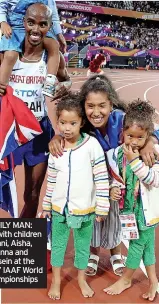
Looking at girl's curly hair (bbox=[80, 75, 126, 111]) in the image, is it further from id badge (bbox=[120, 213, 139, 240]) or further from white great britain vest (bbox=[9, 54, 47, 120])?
id badge (bbox=[120, 213, 139, 240])

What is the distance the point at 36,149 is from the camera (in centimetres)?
272

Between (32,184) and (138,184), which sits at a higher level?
(138,184)

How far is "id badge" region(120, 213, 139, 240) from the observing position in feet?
7.87

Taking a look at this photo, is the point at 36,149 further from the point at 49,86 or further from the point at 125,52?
the point at 125,52

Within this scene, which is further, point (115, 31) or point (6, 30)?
point (115, 31)

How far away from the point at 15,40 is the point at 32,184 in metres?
0.90

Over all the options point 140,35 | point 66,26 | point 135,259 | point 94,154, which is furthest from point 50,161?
point 140,35

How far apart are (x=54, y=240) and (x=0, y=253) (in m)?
0.32

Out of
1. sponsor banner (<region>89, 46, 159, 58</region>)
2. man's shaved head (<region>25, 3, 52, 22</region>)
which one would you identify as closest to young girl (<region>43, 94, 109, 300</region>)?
man's shaved head (<region>25, 3, 52, 22</region>)

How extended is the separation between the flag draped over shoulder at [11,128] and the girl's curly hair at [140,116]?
0.51m

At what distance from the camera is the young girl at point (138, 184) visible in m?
2.28

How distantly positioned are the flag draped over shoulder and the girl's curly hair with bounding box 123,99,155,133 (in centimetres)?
51

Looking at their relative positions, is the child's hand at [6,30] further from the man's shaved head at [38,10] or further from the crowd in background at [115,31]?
the crowd in background at [115,31]

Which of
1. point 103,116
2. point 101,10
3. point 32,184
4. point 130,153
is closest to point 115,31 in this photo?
point 101,10
